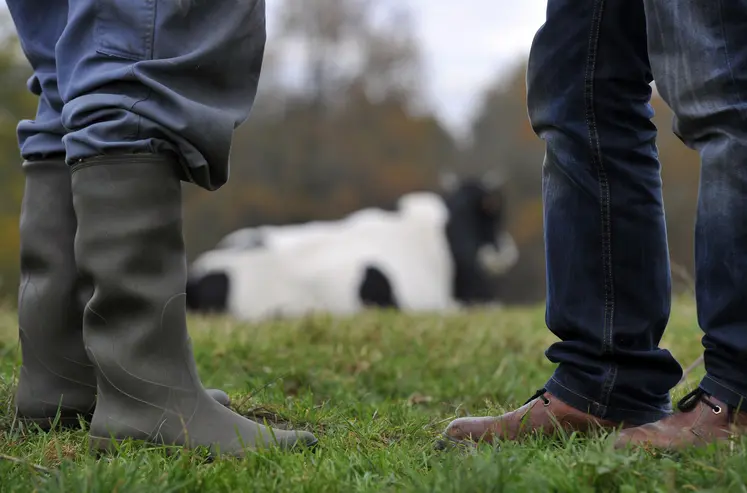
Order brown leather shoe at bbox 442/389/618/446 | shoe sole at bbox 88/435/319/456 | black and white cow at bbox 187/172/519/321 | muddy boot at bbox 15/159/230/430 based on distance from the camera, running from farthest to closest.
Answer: black and white cow at bbox 187/172/519/321 → muddy boot at bbox 15/159/230/430 → brown leather shoe at bbox 442/389/618/446 → shoe sole at bbox 88/435/319/456

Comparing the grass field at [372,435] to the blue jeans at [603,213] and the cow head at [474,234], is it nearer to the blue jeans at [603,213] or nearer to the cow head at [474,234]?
the blue jeans at [603,213]

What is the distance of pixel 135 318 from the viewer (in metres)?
1.91

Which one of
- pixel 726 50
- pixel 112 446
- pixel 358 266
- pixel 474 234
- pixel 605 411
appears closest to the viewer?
pixel 726 50

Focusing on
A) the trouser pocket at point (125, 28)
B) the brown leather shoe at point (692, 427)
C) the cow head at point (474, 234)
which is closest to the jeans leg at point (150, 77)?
the trouser pocket at point (125, 28)

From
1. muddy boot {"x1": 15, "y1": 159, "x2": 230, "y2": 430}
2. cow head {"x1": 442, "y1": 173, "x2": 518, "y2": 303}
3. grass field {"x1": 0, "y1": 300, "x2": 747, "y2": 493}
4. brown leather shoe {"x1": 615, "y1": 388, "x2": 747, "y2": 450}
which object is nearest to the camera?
grass field {"x1": 0, "y1": 300, "x2": 747, "y2": 493}

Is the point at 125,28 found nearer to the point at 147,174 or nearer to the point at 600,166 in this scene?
the point at 147,174

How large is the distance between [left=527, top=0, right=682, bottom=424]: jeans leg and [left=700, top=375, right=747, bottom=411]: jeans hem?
0.80 ft

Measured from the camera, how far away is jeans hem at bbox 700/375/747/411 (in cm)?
170

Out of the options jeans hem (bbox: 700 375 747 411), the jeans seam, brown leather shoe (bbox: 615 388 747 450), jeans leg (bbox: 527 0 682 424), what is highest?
the jeans seam

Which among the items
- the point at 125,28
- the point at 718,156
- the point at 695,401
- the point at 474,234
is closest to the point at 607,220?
the point at 718,156

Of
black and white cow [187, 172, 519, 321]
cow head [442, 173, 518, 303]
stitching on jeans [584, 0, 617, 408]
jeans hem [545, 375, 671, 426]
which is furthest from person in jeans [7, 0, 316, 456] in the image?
cow head [442, 173, 518, 303]

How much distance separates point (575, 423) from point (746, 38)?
3.05 feet

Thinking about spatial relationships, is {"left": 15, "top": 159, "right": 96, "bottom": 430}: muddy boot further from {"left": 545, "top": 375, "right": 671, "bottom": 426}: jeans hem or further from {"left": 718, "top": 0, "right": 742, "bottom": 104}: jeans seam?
{"left": 718, "top": 0, "right": 742, "bottom": 104}: jeans seam

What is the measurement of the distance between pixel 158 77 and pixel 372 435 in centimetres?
96
